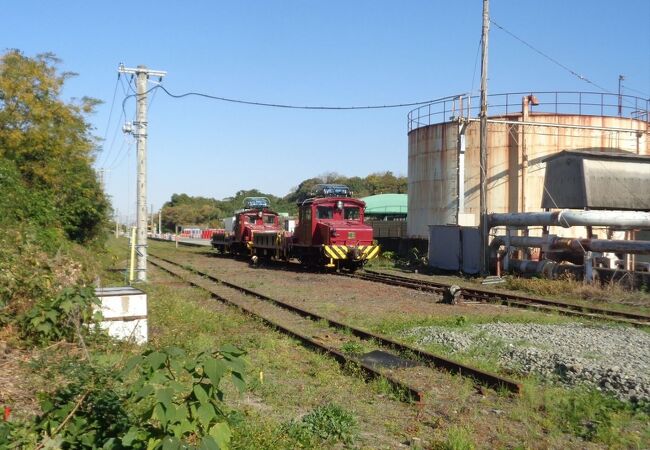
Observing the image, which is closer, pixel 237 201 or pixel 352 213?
pixel 352 213

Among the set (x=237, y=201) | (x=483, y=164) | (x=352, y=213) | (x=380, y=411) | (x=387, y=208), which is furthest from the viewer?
(x=237, y=201)

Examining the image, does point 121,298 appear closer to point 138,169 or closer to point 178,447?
point 178,447

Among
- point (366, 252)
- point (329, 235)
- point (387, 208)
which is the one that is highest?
point (387, 208)

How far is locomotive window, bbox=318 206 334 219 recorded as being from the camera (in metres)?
25.0

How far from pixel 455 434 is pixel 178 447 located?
288 cm

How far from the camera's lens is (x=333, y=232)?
77.2 feet

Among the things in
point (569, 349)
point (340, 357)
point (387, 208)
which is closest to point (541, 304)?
point (569, 349)

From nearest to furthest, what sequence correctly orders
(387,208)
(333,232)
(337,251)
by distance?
1. (333,232)
2. (337,251)
3. (387,208)

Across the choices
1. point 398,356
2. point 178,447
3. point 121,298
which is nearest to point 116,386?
point 178,447

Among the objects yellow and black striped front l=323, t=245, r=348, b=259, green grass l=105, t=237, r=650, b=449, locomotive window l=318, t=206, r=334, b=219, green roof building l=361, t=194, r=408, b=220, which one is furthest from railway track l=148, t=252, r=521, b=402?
green roof building l=361, t=194, r=408, b=220

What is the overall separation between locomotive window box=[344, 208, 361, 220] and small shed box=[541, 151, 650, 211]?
7.90 meters

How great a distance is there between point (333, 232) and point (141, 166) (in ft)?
24.6

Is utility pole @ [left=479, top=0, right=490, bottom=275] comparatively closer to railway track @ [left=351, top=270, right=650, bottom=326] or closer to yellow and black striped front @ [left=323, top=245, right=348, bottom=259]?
railway track @ [left=351, top=270, right=650, bottom=326]

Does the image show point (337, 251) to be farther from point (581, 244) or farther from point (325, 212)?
point (581, 244)
